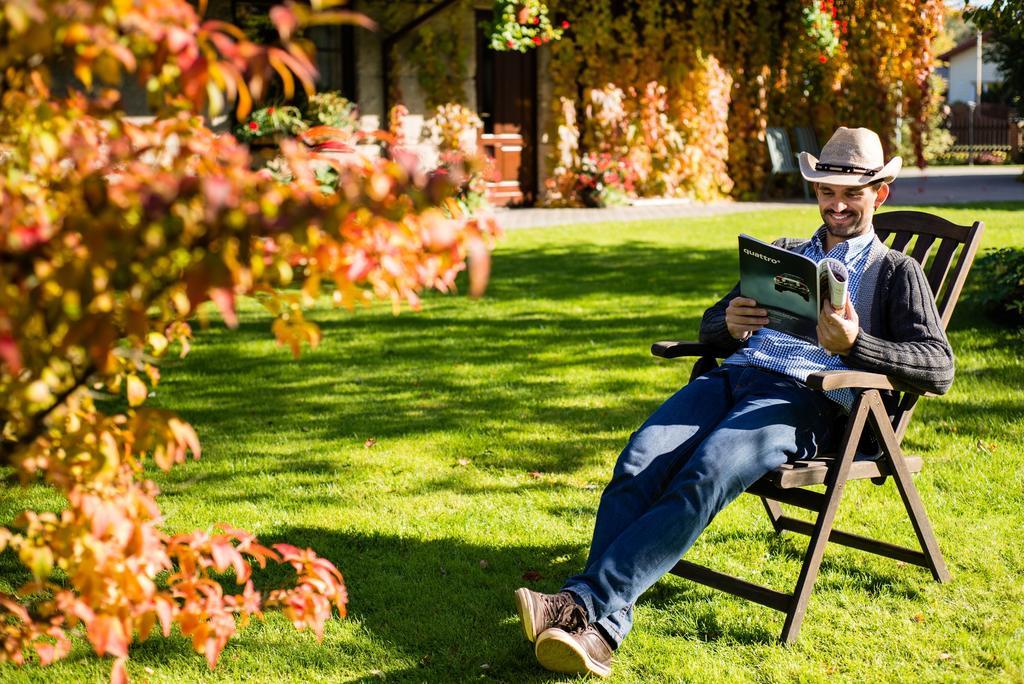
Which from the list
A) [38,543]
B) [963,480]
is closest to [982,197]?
[963,480]

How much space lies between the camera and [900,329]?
Result: 353 cm

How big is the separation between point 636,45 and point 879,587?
12.9 metres

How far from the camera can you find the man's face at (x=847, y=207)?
144 inches

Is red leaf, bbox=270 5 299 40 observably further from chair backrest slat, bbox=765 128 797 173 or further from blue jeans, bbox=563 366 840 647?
chair backrest slat, bbox=765 128 797 173

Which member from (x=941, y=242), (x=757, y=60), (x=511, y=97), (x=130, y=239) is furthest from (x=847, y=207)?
(x=757, y=60)

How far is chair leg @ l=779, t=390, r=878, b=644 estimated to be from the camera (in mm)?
3320

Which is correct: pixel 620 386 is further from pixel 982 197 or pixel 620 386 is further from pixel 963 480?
pixel 982 197

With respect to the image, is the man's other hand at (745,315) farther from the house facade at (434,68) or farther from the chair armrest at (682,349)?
the house facade at (434,68)

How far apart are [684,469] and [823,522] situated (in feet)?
1.57

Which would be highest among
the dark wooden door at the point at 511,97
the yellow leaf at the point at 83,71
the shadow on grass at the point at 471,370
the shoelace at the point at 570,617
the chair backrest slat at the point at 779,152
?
the dark wooden door at the point at 511,97

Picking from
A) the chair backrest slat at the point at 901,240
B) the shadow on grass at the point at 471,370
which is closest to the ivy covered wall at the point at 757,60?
the shadow on grass at the point at 471,370

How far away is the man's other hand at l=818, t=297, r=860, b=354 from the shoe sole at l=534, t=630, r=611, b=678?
1183mm

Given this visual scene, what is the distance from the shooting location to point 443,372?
6.69m

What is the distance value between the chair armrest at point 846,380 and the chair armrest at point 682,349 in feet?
2.19
